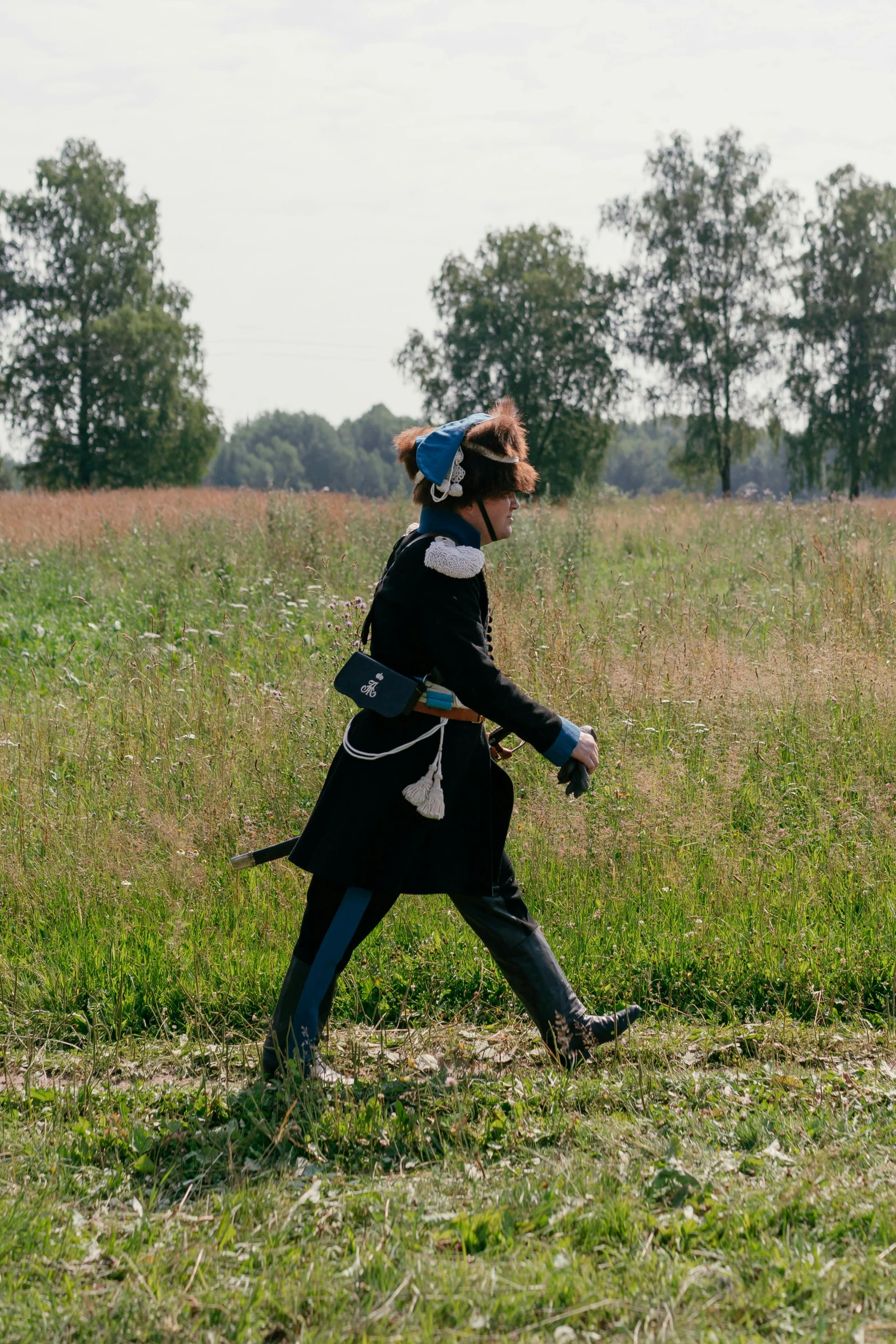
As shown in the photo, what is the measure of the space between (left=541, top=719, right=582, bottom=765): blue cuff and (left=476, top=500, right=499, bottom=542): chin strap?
2.14 ft

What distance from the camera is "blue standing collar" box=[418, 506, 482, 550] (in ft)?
11.1

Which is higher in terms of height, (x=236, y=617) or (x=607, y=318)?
(x=607, y=318)

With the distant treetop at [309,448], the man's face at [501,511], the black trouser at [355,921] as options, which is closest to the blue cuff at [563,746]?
the black trouser at [355,921]

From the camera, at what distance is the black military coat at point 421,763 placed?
3.24m

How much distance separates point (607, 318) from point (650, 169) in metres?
5.50

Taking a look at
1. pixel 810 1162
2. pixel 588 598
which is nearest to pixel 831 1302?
pixel 810 1162

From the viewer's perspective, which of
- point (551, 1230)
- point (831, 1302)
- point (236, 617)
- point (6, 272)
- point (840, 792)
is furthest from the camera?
point (6, 272)

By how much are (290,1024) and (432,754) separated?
1.01 metres

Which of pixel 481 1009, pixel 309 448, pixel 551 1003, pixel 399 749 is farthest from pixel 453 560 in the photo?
pixel 309 448

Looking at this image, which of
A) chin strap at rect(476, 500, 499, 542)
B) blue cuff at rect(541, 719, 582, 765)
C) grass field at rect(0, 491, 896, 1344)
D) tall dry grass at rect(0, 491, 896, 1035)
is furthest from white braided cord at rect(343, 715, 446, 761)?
tall dry grass at rect(0, 491, 896, 1035)

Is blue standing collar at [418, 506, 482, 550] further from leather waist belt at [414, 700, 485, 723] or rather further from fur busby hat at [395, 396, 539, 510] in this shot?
leather waist belt at [414, 700, 485, 723]

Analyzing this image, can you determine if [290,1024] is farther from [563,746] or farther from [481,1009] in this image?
[563,746]

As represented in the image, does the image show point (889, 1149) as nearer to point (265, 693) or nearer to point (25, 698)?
point (265, 693)

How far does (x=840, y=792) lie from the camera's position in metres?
5.48
